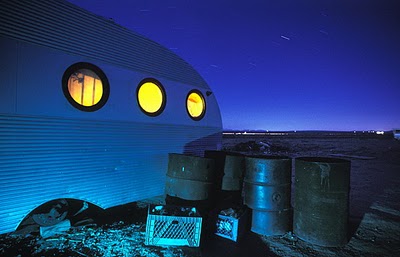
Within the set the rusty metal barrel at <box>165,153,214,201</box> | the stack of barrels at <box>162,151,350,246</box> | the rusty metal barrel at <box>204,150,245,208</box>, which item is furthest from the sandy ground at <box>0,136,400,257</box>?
the rusty metal barrel at <box>204,150,245,208</box>

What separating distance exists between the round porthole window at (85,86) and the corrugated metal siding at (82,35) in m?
0.35

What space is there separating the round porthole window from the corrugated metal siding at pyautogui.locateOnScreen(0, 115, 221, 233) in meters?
0.44

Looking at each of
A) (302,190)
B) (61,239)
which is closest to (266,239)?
(302,190)

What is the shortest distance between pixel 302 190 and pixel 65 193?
15.6 ft

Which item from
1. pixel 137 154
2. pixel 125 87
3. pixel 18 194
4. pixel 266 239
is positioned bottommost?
pixel 266 239

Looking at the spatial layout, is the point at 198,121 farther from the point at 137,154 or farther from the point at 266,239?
the point at 266,239

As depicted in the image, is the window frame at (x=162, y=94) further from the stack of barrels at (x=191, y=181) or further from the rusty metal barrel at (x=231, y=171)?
the rusty metal barrel at (x=231, y=171)

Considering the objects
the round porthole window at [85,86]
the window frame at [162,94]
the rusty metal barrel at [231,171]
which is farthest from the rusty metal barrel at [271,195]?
the round porthole window at [85,86]

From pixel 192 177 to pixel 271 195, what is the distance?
1.65m

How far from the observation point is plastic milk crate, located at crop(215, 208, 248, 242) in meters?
4.25

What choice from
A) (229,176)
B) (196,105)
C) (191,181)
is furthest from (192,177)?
(196,105)

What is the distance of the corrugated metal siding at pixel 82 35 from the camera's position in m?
4.17

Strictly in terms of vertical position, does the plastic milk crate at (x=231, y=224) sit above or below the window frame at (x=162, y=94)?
below

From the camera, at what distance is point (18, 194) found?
414 cm
